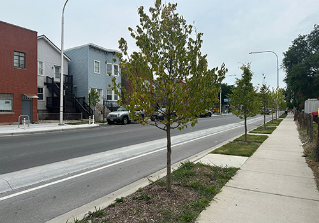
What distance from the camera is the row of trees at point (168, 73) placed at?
381cm

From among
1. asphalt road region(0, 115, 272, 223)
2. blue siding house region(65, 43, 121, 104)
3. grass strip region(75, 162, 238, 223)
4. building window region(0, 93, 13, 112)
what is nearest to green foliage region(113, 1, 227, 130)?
grass strip region(75, 162, 238, 223)

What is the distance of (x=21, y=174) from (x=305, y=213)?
607 centimetres

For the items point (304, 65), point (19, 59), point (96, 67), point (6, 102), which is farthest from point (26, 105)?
point (304, 65)

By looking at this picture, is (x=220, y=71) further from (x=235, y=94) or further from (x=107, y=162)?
(x=235, y=94)

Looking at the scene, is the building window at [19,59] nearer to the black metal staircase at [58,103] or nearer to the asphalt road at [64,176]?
the black metal staircase at [58,103]

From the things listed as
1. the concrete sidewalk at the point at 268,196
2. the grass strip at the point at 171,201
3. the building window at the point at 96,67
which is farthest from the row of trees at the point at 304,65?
the grass strip at the point at 171,201

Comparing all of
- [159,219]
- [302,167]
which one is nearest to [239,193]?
[159,219]

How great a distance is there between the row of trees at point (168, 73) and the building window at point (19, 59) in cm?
1992

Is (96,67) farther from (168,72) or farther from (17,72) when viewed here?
(168,72)

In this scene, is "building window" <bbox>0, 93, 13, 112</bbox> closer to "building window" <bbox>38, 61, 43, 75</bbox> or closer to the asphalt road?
"building window" <bbox>38, 61, 43, 75</bbox>

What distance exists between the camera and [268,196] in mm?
4191

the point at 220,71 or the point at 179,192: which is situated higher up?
the point at 220,71

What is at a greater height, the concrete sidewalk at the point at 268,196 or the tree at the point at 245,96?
the tree at the point at 245,96

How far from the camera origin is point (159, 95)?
13.0 feet
